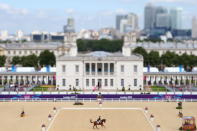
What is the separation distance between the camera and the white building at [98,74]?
7962 cm

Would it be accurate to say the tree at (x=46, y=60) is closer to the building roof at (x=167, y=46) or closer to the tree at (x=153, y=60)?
the tree at (x=153, y=60)

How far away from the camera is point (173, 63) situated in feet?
365

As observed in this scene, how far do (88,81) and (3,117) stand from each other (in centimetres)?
3315

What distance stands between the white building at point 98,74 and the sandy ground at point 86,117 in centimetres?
1993

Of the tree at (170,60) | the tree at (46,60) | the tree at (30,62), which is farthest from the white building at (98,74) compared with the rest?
the tree at (46,60)

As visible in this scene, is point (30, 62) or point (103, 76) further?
point (30, 62)

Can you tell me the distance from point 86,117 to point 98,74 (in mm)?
32375

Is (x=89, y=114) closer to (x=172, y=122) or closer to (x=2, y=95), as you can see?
(x=172, y=122)

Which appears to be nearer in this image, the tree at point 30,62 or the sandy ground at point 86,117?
the sandy ground at point 86,117

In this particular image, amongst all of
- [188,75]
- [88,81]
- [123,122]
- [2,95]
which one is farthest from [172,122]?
[188,75]

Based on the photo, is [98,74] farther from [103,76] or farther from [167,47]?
[167,47]

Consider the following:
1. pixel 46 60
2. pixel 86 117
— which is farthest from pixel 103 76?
pixel 46 60

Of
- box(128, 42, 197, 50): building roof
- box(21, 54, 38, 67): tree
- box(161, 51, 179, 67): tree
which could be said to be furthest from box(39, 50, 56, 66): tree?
box(128, 42, 197, 50): building roof

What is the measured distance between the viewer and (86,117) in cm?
4750
